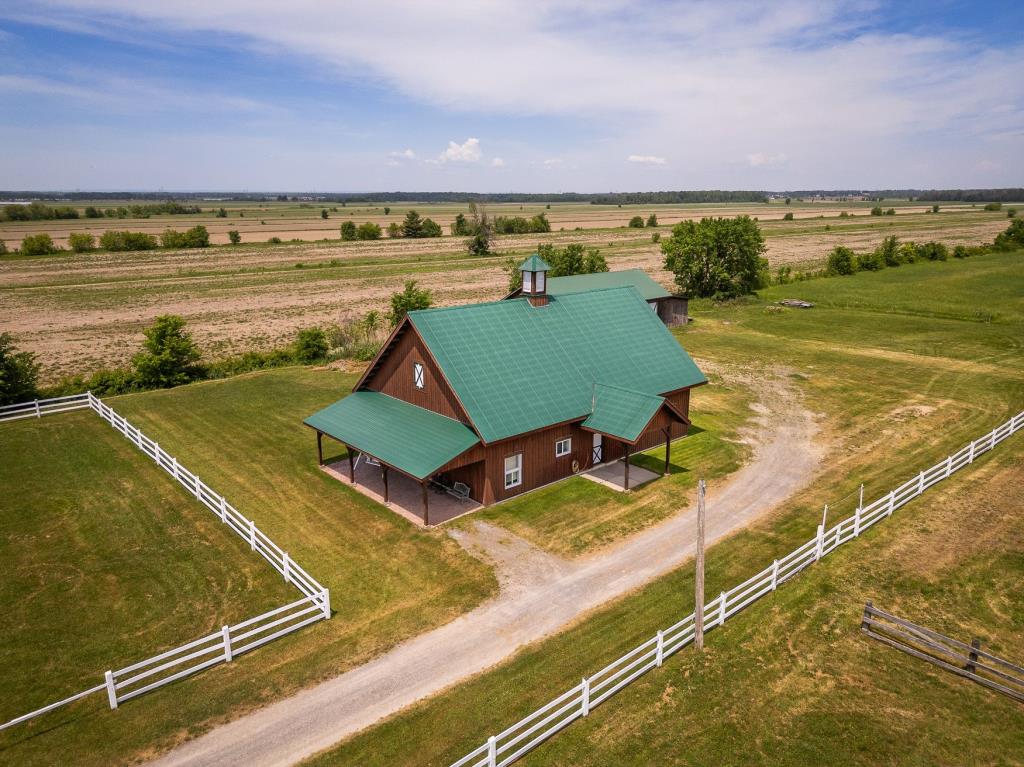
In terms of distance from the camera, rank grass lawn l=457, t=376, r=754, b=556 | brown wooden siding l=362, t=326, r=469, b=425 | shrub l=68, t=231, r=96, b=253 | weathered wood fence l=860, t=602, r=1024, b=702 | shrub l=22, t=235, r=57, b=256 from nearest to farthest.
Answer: weathered wood fence l=860, t=602, r=1024, b=702, grass lawn l=457, t=376, r=754, b=556, brown wooden siding l=362, t=326, r=469, b=425, shrub l=22, t=235, r=57, b=256, shrub l=68, t=231, r=96, b=253

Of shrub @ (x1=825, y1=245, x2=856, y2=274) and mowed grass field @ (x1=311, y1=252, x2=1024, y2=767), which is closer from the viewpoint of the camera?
mowed grass field @ (x1=311, y1=252, x2=1024, y2=767)

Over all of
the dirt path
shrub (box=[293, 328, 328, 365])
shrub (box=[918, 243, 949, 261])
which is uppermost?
shrub (box=[918, 243, 949, 261])

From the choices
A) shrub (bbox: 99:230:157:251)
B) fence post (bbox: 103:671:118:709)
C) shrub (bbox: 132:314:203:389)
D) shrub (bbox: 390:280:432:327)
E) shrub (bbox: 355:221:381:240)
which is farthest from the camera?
shrub (bbox: 355:221:381:240)

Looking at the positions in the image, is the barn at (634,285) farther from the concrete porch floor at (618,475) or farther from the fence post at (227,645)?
the fence post at (227,645)

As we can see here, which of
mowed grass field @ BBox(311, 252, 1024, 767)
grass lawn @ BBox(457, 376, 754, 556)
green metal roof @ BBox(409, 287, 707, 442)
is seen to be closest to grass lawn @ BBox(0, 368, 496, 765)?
grass lawn @ BBox(457, 376, 754, 556)


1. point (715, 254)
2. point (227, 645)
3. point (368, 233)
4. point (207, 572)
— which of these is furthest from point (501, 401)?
point (368, 233)

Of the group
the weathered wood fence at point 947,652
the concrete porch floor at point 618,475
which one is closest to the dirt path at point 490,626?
the concrete porch floor at point 618,475

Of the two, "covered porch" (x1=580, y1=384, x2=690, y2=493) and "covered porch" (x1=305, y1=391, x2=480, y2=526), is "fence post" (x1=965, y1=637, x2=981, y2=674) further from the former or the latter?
"covered porch" (x1=305, y1=391, x2=480, y2=526)
